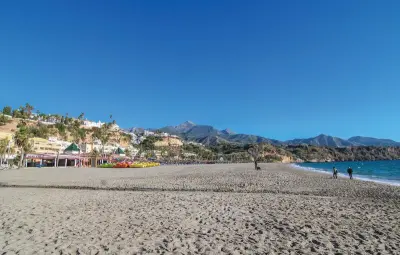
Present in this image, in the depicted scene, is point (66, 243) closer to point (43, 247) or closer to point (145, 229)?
point (43, 247)

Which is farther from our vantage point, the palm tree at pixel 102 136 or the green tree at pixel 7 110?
the green tree at pixel 7 110

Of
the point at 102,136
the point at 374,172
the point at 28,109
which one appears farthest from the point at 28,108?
the point at 374,172

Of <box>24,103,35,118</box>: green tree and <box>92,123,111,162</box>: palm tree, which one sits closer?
<box>92,123,111,162</box>: palm tree

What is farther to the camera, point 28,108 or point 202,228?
point 28,108

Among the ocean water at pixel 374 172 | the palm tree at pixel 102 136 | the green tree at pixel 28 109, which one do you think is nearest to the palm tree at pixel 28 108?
the green tree at pixel 28 109

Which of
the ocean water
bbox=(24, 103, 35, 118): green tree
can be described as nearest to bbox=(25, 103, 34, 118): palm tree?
bbox=(24, 103, 35, 118): green tree

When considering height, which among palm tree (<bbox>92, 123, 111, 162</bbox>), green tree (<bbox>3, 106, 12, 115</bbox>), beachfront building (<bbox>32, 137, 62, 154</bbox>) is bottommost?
beachfront building (<bbox>32, 137, 62, 154</bbox>)

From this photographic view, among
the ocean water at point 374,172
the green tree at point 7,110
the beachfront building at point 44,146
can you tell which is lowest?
the ocean water at point 374,172

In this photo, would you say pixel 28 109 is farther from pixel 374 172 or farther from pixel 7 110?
pixel 374 172

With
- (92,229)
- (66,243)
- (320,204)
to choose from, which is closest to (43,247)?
(66,243)

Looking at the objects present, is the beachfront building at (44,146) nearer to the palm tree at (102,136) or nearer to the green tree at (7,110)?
the palm tree at (102,136)

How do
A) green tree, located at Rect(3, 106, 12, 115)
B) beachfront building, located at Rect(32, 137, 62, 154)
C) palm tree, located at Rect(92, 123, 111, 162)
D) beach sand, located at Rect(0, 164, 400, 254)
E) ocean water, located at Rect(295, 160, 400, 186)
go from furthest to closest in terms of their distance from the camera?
green tree, located at Rect(3, 106, 12, 115) < palm tree, located at Rect(92, 123, 111, 162) < beachfront building, located at Rect(32, 137, 62, 154) < ocean water, located at Rect(295, 160, 400, 186) < beach sand, located at Rect(0, 164, 400, 254)

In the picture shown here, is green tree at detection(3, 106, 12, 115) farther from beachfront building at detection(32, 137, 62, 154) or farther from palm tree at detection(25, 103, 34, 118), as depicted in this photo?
beachfront building at detection(32, 137, 62, 154)

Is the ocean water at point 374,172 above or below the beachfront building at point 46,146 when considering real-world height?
below
